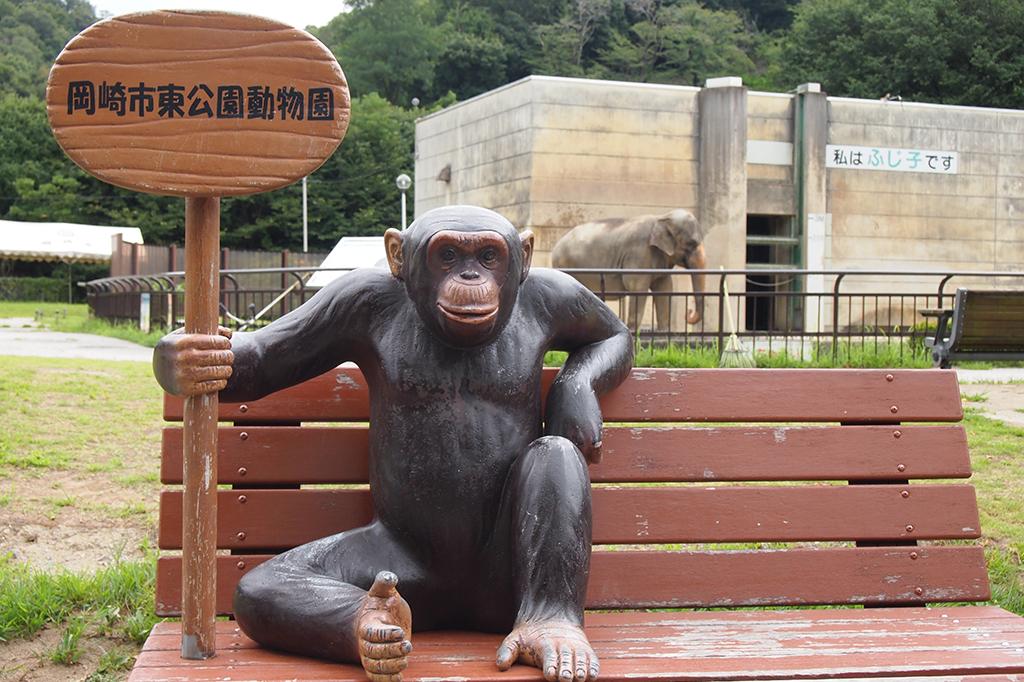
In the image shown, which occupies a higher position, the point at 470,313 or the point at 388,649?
the point at 470,313

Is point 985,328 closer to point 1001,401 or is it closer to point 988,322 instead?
point 988,322

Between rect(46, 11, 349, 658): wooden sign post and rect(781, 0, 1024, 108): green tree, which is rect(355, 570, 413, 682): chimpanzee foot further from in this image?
rect(781, 0, 1024, 108): green tree

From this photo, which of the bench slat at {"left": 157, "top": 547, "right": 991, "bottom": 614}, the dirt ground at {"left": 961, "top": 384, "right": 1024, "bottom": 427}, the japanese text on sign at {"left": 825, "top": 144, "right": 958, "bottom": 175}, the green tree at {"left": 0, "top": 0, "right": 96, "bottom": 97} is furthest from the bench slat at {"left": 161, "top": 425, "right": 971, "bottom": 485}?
the green tree at {"left": 0, "top": 0, "right": 96, "bottom": 97}

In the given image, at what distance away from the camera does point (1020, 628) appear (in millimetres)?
2879

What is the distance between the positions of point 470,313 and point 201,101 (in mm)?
721

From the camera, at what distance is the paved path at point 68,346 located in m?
11.3

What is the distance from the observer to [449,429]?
267cm

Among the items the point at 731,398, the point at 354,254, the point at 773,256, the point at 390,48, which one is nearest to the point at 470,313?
the point at 731,398

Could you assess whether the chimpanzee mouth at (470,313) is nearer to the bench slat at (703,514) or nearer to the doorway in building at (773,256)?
the bench slat at (703,514)

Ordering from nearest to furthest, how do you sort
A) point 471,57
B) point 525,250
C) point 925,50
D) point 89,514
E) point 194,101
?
point 194,101, point 525,250, point 89,514, point 925,50, point 471,57

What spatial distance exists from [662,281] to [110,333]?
7616 millimetres

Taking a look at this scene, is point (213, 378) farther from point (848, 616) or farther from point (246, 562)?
point (848, 616)

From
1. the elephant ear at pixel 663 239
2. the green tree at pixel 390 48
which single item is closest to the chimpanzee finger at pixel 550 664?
the elephant ear at pixel 663 239

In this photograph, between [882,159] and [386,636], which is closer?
[386,636]
